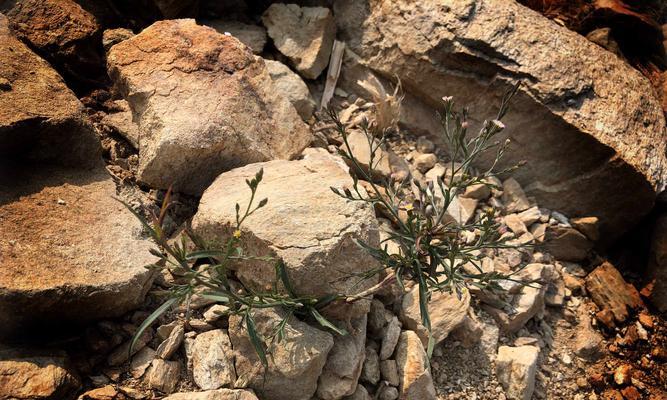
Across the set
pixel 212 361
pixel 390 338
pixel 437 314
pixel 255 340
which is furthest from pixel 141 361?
pixel 437 314

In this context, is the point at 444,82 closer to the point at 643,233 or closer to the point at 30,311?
the point at 643,233

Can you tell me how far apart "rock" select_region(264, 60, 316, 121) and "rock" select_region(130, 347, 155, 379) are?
6.00ft

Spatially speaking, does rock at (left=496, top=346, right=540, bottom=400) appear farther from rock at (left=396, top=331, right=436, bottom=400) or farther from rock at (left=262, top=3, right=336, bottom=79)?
rock at (left=262, top=3, right=336, bottom=79)

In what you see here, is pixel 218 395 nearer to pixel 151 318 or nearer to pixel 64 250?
pixel 151 318

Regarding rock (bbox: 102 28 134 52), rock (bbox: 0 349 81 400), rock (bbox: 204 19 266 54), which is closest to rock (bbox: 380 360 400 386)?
rock (bbox: 0 349 81 400)

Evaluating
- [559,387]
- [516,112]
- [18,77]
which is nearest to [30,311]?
[18,77]

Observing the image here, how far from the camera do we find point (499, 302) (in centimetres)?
292

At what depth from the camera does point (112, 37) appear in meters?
3.12

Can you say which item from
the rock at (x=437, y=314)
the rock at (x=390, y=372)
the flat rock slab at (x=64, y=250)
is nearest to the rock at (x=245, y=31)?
the flat rock slab at (x=64, y=250)

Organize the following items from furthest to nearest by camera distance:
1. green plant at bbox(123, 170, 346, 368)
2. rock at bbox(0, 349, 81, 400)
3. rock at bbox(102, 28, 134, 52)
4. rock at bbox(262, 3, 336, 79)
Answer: rock at bbox(262, 3, 336, 79), rock at bbox(102, 28, 134, 52), green plant at bbox(123, 170, 346, 368), rock at bbox(0, 349, 81, 400)

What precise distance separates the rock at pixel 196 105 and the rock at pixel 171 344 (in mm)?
788

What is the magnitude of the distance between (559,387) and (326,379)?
1469 millimetres

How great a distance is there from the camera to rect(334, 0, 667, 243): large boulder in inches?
130

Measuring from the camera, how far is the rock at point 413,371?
2.48m
